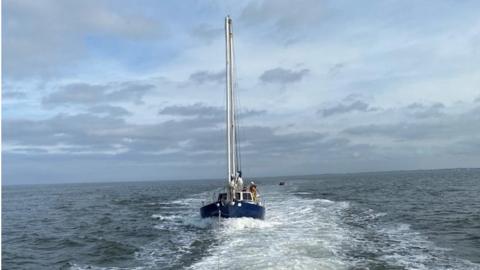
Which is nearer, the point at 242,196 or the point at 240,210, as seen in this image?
the point at 240,210

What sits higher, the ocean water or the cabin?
the cabin

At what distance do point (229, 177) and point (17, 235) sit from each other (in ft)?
58.1

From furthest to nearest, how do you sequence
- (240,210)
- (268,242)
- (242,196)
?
(242,196), (240,210), (268,242)

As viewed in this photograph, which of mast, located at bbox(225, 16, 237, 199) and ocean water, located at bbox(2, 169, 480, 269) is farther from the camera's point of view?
mast, located at bbox(225, 16, 237, 199)

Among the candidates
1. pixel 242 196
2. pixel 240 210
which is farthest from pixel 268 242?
pixel 242 196

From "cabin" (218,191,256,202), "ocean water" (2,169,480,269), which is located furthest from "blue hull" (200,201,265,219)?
"cabin" (218,191,256,202)

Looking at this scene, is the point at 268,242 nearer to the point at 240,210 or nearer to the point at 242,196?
the point at 240,210

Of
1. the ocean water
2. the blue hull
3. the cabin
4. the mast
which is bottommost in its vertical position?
the ocean water

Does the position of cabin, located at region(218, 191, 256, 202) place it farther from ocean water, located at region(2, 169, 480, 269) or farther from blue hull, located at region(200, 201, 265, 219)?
ocean water, located at region(2, 169, 480, 269)

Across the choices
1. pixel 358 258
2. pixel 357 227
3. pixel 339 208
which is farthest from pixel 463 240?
pixel 339 208

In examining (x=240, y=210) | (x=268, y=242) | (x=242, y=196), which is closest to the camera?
(x=268, y=242)

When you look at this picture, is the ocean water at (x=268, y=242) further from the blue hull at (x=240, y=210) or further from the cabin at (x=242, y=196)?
the cabin at (x=242, y=196)

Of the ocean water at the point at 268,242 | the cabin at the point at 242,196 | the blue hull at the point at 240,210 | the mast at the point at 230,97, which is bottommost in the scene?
the ocean water at the point at 268,242

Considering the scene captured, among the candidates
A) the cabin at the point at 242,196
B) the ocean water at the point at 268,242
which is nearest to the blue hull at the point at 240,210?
the ocean water at the point at 268,242
